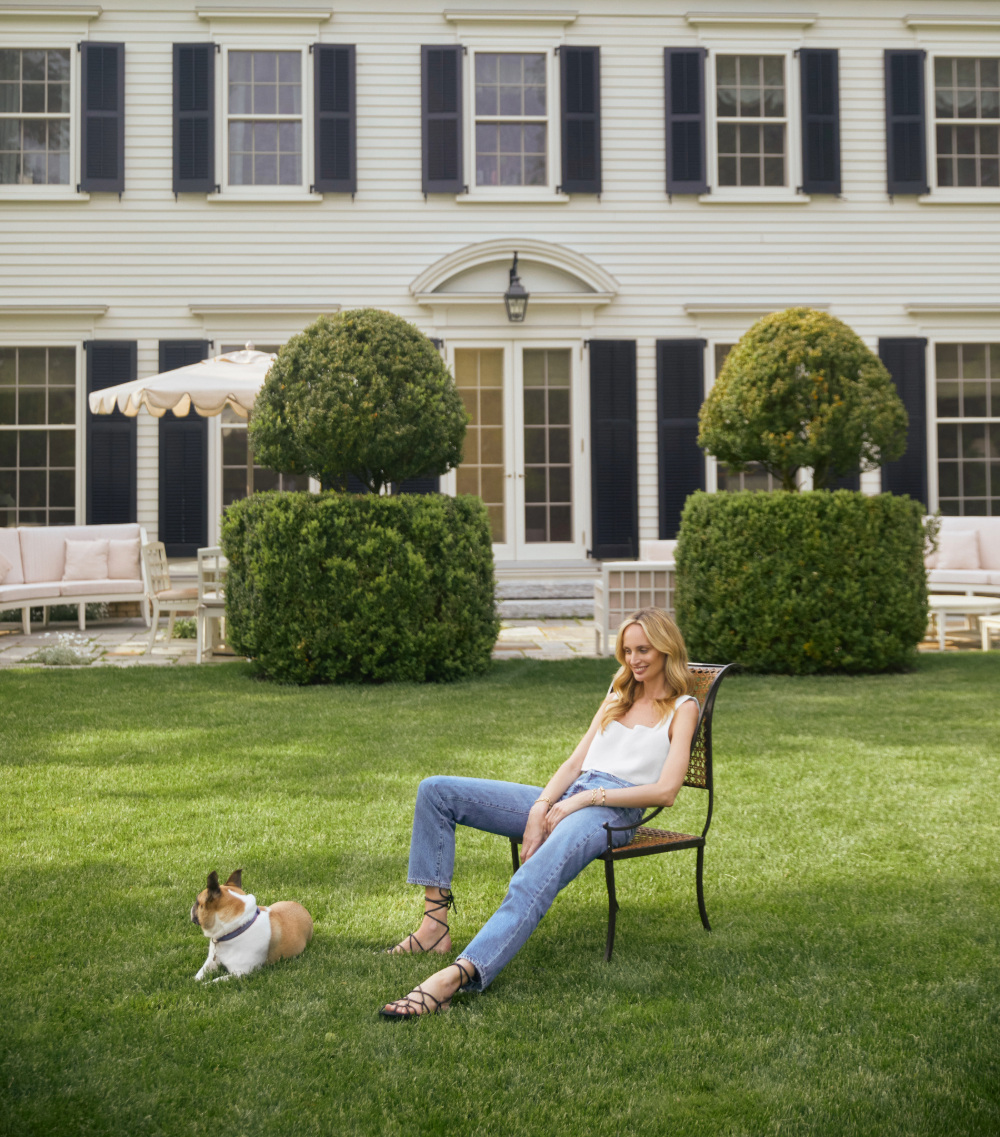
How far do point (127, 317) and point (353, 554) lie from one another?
19.6ft

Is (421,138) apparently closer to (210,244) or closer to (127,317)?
(210,244)

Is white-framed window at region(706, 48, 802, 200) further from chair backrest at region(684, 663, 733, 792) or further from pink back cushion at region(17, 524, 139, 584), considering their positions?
chair backrest at region(684, 663, 733, 792)

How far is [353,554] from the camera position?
7.75 m

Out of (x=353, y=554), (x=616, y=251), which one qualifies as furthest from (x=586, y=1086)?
(x=616, y=251)

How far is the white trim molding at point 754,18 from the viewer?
12.5 meters

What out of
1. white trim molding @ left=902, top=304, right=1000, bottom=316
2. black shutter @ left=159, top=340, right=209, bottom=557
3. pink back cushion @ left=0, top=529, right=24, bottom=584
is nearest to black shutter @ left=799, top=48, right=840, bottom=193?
white trim molding @ left=902, top=304, right=1000, bottom=316

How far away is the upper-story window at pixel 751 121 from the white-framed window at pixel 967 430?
283cm

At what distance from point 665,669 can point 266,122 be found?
10.9 metres

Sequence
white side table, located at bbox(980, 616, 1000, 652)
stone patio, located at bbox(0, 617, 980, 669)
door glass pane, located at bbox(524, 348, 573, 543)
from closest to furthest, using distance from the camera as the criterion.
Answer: stone patio, located at bbox(0, 617, 980, 669), white side table, located at bbox(980, 616, 1000, 652), door glass pane, located at bbox(524, 348, 573, 543)

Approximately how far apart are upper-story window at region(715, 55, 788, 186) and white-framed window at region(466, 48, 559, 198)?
74.8 inches

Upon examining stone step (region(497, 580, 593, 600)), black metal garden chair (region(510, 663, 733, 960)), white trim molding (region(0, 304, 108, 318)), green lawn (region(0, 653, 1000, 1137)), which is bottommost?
green lawn (region(0, 653, 1000, 1137))

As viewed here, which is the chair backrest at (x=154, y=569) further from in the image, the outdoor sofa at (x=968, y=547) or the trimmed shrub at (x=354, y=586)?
the outdoor sofa at (x=968, y=547)

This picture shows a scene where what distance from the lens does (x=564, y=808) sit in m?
3.09

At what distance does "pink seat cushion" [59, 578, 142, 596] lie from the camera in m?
10.8
